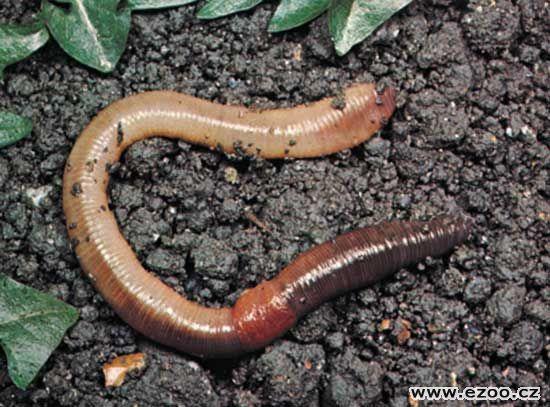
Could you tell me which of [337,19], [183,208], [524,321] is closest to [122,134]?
[183,208]

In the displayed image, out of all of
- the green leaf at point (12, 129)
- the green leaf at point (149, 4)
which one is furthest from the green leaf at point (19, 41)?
the green leaf at point (149, 4)

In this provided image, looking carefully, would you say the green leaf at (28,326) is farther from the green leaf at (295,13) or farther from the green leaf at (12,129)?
the green leaf at (295,13)

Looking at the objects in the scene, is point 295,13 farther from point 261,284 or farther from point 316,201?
point 261,284

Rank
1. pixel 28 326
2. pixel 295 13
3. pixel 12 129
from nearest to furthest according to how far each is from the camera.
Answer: pixel 28 326 → pixel 12 129 → pixel 295 13

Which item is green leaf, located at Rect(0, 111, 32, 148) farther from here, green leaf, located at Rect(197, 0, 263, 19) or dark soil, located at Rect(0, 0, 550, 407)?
green leaf, located at Rect(197, 0, 263, 19)

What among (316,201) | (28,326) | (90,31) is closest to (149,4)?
(90,31)

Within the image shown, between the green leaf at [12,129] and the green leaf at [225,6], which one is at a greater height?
the green leaf at [225,6]

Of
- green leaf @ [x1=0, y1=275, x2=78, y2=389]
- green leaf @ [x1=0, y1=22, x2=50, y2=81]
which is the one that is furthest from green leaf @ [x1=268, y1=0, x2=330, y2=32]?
green leaf @ [x1=0, y1=275, x2=78, y2=389]
